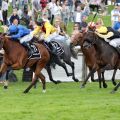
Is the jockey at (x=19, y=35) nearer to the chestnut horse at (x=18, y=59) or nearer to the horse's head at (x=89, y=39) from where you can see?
the chestnut horse at (x=18, y=59)

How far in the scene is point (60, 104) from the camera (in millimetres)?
15461

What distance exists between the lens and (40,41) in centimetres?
2002

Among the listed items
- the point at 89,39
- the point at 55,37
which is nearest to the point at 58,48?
the point at 55,37

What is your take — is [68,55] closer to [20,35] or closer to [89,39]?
[89,39]

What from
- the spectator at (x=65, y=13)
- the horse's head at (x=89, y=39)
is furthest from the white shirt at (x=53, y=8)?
the horse's head at (x=89, y=39)

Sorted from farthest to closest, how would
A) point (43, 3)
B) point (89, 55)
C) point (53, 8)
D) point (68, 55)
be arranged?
point (43, 3)
point (53, 8)
point (68, 55)
point (89, 55)

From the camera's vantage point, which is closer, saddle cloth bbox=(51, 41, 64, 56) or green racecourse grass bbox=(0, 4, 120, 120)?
green racecourse grass bbox=(0, 4, 120, 120)

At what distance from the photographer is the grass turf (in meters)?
13.5

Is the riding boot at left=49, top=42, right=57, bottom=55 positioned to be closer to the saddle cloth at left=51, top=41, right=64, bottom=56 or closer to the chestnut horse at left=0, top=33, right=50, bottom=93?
the saddle cloth at left=51, top=41, right=64, bottom=56

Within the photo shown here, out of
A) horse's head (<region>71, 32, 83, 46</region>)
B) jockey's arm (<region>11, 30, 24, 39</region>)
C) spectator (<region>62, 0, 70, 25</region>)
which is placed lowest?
spectator (<region>62, 0, 70, 25</region>)

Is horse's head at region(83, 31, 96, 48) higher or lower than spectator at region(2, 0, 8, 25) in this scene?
higher

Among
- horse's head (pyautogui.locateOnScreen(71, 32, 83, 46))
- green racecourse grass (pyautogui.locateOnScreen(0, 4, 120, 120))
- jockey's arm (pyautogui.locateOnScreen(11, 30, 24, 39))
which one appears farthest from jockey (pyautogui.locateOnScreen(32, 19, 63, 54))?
green racecourse grass (pyautogui.locateOnScreen(0, 4, 120, 120))

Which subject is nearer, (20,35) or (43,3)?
(20,35)

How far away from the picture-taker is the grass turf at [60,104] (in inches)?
531
